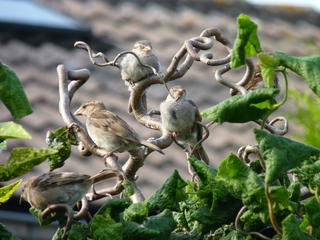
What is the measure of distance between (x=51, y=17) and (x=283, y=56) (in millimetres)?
6329

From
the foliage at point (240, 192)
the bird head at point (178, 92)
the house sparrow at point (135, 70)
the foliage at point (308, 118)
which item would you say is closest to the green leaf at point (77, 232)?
the foliage at point (240, 192)

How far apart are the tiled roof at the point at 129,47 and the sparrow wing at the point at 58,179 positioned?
306cm

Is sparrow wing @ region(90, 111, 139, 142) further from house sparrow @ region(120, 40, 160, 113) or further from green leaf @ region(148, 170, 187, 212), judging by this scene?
green leaf @ region(148, 170, 187, 212)

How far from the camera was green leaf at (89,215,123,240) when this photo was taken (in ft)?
5.48

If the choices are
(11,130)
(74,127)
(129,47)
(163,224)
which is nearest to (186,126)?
(74,127)

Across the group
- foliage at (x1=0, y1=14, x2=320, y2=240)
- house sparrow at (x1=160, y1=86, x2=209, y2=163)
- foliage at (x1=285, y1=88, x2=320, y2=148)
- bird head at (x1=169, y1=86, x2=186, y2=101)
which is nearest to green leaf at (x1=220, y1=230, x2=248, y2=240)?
foliage at (x1=0, y1=14, x2=320, y2=240)

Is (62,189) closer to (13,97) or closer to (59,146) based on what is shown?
(59,146)

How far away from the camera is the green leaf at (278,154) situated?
1.58 meters

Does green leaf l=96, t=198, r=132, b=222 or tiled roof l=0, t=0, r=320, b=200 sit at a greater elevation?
green leaf l=96, t=198, r=132, b=222

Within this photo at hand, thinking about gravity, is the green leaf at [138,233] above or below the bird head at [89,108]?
above

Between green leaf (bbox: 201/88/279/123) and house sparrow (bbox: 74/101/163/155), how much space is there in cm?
55

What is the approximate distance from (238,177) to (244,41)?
28 centimetres

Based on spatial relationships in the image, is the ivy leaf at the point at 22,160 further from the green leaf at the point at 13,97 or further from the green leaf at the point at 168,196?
the green leaf at the point at 168,196

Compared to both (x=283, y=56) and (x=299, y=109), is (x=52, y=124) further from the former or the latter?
(x=283, y=56)
